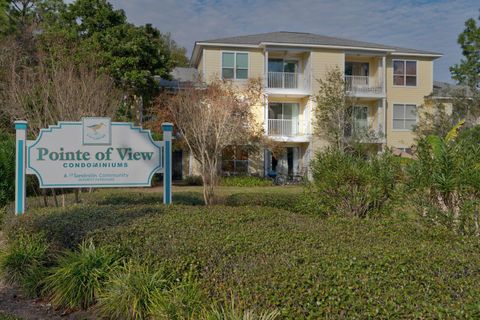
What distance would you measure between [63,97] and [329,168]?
929 cm

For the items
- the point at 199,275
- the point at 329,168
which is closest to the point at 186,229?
the point at 199,275

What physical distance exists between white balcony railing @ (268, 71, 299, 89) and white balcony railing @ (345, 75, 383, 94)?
3.52 m

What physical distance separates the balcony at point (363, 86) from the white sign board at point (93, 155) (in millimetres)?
20289

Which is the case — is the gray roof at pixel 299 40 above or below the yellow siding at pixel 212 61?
above

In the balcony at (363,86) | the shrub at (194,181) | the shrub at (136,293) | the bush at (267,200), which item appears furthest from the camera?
the balcony at (363,86)

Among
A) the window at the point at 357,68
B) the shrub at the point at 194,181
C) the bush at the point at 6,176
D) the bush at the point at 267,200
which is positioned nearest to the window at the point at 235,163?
the shrub at the point at 194,181

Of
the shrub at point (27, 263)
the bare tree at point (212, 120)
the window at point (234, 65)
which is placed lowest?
the shrub at point (27, 263)

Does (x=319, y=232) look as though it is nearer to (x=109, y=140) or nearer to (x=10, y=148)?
(x=109, y=140)

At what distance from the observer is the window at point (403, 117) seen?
2994 centimetres

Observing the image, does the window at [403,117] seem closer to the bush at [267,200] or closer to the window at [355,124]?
the window at [355,124]

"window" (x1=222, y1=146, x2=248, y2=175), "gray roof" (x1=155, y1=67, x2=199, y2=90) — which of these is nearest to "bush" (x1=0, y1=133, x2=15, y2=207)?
"gray roof" (x1=155, y1=67, x2=199, y2=90)

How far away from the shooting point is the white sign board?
8.93 metres

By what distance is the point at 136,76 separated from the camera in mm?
22406

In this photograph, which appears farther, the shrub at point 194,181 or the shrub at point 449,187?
the shrub at point 194,181
